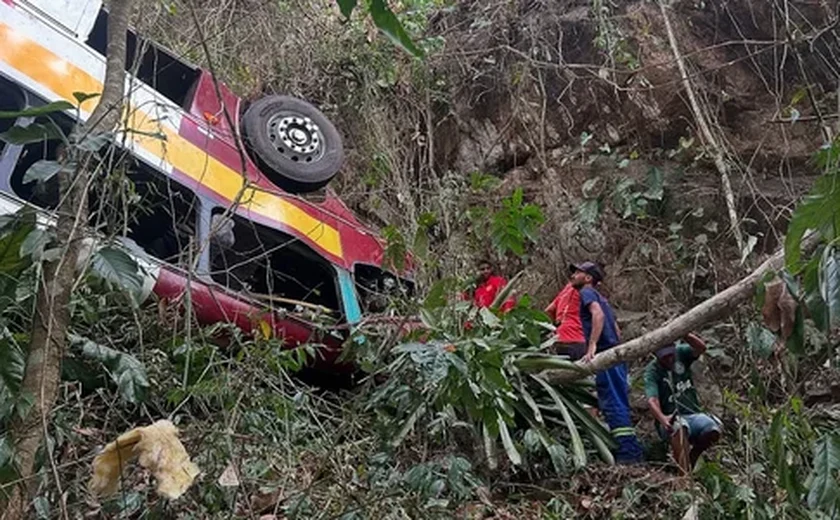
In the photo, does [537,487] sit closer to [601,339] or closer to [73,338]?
[601,339]

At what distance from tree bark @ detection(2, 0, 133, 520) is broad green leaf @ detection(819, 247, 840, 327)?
171 cm

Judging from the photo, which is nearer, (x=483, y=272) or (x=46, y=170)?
(x=46, y=170)

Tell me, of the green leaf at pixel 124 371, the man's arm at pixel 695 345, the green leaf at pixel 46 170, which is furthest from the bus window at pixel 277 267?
the green leaf at pixel 46 170

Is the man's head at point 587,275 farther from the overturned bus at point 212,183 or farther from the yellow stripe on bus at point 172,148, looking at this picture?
the yellow stripe on bus at point 172,148

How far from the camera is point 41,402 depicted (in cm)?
175

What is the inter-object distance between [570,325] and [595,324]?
0.45 m

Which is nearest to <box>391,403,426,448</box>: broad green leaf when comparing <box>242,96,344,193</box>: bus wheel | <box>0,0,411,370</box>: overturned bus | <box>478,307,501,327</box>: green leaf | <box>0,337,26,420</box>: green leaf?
<box>478,307,501,327</box>: green leaf

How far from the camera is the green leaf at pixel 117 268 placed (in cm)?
193

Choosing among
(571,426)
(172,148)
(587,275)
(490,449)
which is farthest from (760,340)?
(172,148)

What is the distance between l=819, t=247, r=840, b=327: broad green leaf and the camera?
5.57ft

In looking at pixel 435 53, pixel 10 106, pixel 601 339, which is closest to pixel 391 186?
pixel 435 53

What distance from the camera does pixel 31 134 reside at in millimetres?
1926

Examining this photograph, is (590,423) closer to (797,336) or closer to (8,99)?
(797,336)

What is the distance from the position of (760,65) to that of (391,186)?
3039mm
